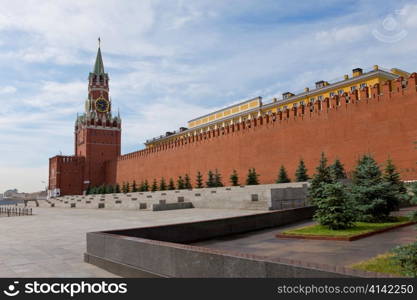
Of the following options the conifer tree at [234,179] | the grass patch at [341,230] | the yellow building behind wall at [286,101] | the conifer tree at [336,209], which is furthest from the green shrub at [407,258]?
the conifer tree at [234,179]

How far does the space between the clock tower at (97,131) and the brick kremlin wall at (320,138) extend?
834 inches

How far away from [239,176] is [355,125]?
9.08 metres

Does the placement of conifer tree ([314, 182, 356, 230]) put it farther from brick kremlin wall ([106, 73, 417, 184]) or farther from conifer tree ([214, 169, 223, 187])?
conifer tree ([214, 169, 223, 187])

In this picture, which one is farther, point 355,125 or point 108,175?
point 108,175

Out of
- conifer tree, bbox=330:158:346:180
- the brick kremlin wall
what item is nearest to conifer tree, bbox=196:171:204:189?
the brick kremlin wall

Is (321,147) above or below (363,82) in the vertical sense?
below

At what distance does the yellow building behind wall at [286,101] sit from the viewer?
1073 inches

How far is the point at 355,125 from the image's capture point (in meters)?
18.3

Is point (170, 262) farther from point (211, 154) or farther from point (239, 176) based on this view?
point (211, 154)

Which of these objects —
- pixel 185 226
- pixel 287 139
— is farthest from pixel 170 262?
pixel 287 139

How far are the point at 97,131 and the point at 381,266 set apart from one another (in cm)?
5010

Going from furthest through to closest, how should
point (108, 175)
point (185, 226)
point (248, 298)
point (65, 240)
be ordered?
point (108, 175), point (65, 240), point (185, 226), point (248, 298)

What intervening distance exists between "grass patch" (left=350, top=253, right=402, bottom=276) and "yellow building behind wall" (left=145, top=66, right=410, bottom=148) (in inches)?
642

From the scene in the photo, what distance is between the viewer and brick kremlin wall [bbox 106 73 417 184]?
16.2 metres
